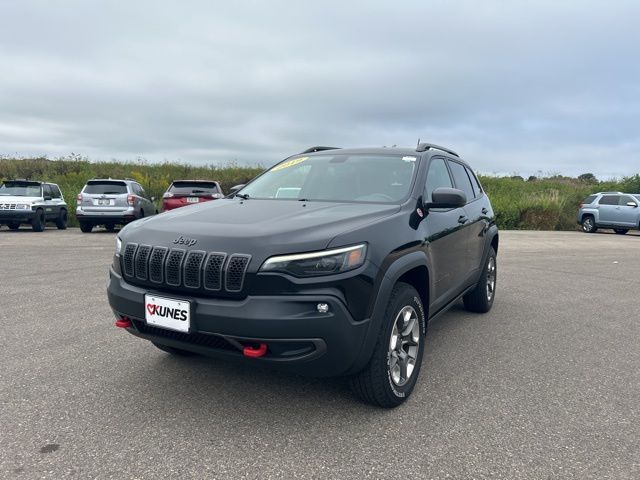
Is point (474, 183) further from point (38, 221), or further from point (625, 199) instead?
point (625, 199)

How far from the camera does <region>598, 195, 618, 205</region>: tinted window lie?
2131 centimetres

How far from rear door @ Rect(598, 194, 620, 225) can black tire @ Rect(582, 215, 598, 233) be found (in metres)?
0.36

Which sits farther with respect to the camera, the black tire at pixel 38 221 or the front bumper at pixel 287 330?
the black tire at pixel 38 221

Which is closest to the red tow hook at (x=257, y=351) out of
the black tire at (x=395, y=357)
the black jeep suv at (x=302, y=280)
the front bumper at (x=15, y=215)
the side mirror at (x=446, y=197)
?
the black jeep suv at (x=302, y=280)

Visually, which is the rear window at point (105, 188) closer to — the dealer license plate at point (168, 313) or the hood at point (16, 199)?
the hood at point (16, 199)

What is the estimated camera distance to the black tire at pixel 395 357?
2.97 metres

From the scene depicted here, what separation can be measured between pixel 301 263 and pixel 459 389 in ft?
5.33

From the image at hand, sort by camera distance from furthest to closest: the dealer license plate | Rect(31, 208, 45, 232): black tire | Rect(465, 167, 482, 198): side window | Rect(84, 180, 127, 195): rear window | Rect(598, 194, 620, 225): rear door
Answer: Rect(598, 194, 620, 225): rear door < Rect(31, 208, 45, 232): black tire < Rect(84, 180, 127, 195): rear window < Rect(465, 167, 482, 198): side window < the dealer license plate

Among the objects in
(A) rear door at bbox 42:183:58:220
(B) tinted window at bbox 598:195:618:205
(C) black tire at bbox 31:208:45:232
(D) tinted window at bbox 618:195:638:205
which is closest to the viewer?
(C) black tire at bbox 31:208:45:232

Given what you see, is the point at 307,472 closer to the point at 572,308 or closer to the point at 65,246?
the point at 572,308

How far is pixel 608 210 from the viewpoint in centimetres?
2127

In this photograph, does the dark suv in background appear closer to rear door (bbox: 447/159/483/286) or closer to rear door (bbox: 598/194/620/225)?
rear door (bbox: 447/159/483/286)

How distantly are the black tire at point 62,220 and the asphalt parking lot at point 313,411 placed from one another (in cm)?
1272

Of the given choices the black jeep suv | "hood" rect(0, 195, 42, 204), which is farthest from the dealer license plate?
"hood" rect(0, 195, 42, 204)
